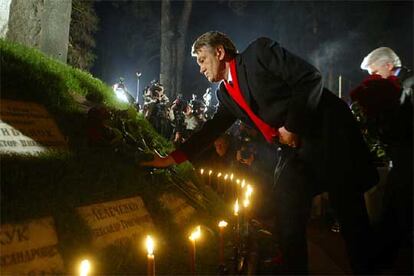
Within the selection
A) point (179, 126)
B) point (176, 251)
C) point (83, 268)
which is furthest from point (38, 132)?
point (179, 126)

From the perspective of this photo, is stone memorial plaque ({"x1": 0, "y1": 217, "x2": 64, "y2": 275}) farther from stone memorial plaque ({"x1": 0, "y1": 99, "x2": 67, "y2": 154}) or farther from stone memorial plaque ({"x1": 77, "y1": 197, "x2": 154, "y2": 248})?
stone memorial plaque ({"x1": 0, "y1": 99, "x2": 67, "y2": 154})

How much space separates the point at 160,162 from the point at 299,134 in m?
1.53

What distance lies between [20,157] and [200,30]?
87.6 ft

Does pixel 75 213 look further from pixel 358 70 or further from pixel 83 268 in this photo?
pixel 358 70

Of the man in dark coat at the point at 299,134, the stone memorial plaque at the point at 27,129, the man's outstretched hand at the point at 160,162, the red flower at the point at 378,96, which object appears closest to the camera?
the man in dark coat at the point at 299,134

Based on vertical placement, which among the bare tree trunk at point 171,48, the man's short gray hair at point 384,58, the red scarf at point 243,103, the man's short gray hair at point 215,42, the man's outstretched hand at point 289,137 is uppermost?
the bare tree trunk at point 171,48

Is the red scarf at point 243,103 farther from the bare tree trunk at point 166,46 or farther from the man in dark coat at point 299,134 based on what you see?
the bare tree trunk at point 166,46

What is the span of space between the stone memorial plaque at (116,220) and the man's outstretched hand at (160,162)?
1.25ft

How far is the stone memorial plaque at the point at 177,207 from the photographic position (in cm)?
398

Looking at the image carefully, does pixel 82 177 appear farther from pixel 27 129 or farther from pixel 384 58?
pixel 384 58

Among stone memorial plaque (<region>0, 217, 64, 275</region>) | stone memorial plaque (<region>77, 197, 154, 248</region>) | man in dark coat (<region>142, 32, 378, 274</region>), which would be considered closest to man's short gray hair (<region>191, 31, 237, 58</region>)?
man in dark coat (<region>142, 32, 378, 274</region>)

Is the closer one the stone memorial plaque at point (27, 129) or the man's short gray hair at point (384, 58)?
the stone memorial plaque at point (27, 129)

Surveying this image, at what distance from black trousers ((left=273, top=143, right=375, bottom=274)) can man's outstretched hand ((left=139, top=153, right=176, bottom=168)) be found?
111 centimetres

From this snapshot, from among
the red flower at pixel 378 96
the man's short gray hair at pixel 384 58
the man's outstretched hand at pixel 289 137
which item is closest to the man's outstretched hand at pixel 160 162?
the man's outstretched hand at pixel 289 137
